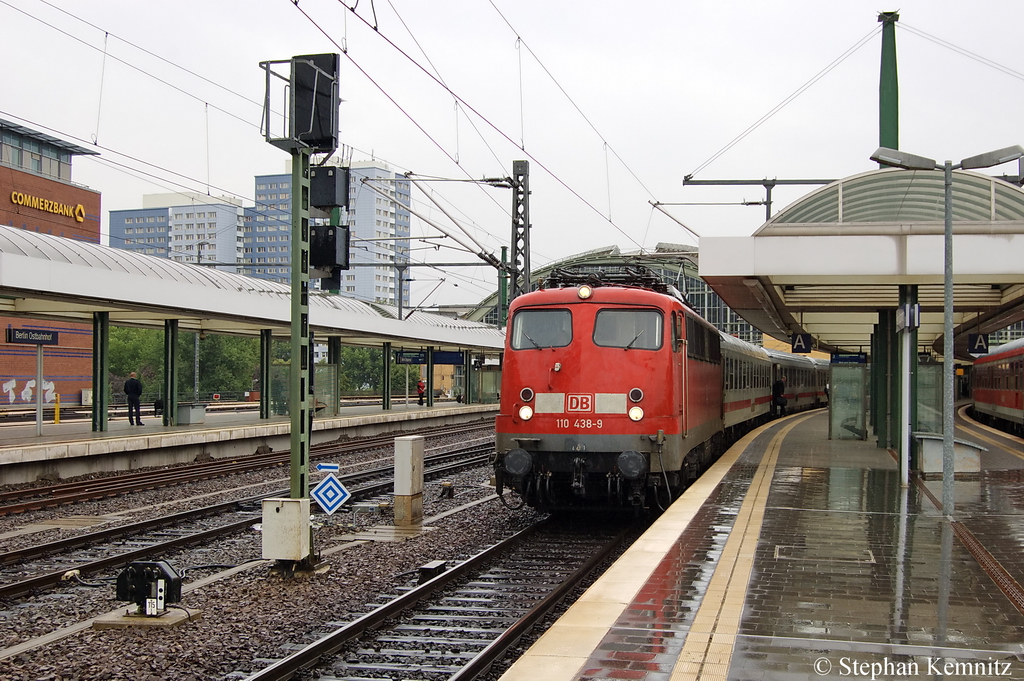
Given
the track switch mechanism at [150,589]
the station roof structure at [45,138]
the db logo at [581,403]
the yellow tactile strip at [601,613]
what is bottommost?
the track switch mechanism at [150,589]

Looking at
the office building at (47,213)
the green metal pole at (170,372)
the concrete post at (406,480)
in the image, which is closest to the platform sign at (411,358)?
the green metal pole at (170,372)

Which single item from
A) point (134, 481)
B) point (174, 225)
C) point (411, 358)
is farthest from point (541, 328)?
point (174, 225)

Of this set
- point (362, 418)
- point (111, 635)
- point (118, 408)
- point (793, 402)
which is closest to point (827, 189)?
point (111, 635)

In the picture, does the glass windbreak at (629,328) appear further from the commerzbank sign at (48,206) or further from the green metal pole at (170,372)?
the commerzbank sign at (48,206)

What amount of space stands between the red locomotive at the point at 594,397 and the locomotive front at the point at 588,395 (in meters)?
0.01

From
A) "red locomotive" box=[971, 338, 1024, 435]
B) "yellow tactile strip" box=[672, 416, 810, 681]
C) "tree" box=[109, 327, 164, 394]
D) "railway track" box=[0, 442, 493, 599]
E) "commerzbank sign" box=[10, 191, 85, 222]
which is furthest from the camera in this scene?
"tree" box=[109, 327, 164, 394]

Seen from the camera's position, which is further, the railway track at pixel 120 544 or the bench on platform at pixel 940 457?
the bench on platform at pixel 940 457

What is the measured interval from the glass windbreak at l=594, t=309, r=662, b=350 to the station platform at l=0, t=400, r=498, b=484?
38.3ft

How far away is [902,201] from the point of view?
1480cm

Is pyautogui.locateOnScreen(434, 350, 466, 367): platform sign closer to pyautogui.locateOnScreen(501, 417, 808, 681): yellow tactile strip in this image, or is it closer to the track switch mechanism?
pyautogui.locateOnScreen(501, 417, 808, 681): yellow tactile strip

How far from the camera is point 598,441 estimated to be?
1158cm

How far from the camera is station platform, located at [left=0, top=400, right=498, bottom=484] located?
18.0m

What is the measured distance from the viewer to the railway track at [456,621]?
6.73 meters

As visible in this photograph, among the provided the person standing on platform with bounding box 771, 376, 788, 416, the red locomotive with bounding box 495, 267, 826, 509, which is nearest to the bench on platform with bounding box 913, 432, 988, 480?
the red locomotive with bounding box 495, 267, 826, 509
